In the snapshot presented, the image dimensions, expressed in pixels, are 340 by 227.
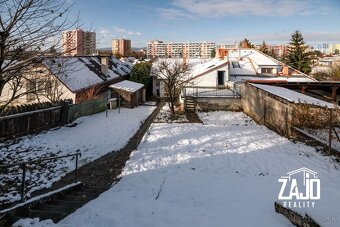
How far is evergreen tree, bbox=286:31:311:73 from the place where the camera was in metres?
56.0

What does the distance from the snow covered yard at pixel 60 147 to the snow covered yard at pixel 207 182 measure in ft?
7.25

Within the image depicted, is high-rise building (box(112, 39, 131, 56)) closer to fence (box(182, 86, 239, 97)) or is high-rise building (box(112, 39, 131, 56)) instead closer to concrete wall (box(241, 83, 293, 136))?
fence (box(182, 86, 239, 97))

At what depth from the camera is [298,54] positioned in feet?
185

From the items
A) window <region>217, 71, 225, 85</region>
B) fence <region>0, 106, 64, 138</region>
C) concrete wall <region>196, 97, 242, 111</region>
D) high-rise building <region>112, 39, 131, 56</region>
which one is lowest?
fence <region>0, 106, 64, 138</region>

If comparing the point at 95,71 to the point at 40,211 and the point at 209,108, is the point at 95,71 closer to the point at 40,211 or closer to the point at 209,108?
the point at 209,108

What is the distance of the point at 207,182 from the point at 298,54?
5382cm

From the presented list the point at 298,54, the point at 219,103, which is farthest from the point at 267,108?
the point at 298,54

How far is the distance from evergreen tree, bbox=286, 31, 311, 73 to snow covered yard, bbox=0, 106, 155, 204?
43.6 meters

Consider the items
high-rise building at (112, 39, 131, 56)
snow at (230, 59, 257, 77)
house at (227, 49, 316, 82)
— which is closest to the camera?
house at (227, 49, 316, 82)

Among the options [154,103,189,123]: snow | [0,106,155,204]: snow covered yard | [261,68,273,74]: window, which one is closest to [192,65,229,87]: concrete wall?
[261,68,273,74]: window

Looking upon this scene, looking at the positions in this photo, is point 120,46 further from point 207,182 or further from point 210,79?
point 207,182

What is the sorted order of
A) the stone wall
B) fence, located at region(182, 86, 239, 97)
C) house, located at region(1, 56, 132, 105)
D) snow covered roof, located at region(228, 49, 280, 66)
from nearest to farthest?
the stone wall < house, located at region(1, 56, 132, 105) < fence, located at region(182, 86, 239, 97) < snow covered roof, located at region(228, 49, 280, 66)

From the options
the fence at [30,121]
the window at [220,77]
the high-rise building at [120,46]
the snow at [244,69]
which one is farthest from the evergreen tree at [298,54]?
the high-rise building at [120,46]

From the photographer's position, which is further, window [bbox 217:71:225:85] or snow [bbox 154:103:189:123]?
window [bbox 217:71:225:85]
